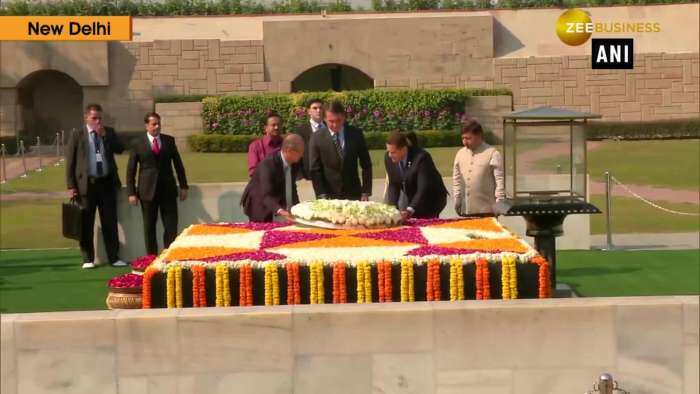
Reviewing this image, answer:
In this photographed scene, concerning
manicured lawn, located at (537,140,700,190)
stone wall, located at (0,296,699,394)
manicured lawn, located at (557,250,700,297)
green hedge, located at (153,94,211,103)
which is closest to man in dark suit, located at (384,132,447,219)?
manicured lawn, located at (557,250,700,297)

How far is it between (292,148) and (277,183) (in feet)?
1.13

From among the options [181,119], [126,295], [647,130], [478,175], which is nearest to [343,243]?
[126,295]

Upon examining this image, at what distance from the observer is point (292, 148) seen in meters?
10.1

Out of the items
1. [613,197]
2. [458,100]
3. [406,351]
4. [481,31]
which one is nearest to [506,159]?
[406,351]

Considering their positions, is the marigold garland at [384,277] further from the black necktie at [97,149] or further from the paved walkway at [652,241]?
the paved walkway at [652,241]

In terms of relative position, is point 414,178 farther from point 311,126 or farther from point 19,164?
point 19,164

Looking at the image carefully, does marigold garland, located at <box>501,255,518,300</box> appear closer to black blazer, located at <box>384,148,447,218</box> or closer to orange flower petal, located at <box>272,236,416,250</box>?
orange flower petal, located at <box>272,236,416,250</box>

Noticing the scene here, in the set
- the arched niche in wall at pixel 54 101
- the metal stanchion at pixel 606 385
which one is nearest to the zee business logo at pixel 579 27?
the arched niche in wall at pixel 54 101

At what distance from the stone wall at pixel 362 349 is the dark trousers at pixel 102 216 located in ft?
21.1

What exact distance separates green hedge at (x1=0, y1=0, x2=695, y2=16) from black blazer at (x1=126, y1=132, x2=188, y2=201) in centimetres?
2809

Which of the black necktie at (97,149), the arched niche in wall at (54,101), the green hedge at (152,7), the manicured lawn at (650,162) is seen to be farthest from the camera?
the green hedge at (152,7)

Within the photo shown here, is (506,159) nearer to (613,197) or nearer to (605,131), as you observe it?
(613,197)

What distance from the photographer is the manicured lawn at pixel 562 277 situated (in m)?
11.0

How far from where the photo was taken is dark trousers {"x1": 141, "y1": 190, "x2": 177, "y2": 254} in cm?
1246
